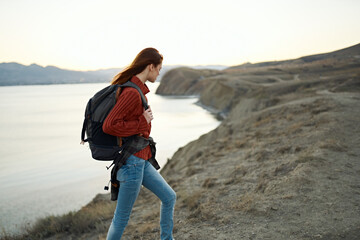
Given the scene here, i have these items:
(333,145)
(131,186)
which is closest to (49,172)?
(333,145)

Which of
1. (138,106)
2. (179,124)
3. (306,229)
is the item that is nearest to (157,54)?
(138,106)

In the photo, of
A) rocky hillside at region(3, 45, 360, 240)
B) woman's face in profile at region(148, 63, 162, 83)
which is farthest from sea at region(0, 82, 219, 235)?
woman's face in profile at region(148, 63, 162, 83)

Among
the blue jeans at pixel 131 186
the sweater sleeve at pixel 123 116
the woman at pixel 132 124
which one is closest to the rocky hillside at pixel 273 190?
the blue jeans at pixel 131 186

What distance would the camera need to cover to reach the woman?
234 centimetres

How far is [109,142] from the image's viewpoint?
249cm

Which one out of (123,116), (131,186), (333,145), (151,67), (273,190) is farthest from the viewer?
(333,145)

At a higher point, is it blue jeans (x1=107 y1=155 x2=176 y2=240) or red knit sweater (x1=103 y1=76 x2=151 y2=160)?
red knit sweater (x1=103 y1=76 x2=151 y2=160)

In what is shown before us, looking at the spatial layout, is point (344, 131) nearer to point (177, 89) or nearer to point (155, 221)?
point (155, 221)

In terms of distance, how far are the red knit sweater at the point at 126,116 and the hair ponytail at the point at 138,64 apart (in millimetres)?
179

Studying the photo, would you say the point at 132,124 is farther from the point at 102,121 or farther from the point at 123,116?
the point at 102,121

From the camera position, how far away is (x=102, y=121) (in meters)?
2.41

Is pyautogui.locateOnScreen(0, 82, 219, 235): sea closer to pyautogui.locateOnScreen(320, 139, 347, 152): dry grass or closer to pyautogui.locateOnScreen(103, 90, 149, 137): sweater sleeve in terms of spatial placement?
pyautogui.locateOnScreen(103, 90, 149, 137): sweater sleeve

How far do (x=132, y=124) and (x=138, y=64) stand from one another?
58 cm

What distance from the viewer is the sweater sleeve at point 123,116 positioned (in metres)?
2.32
